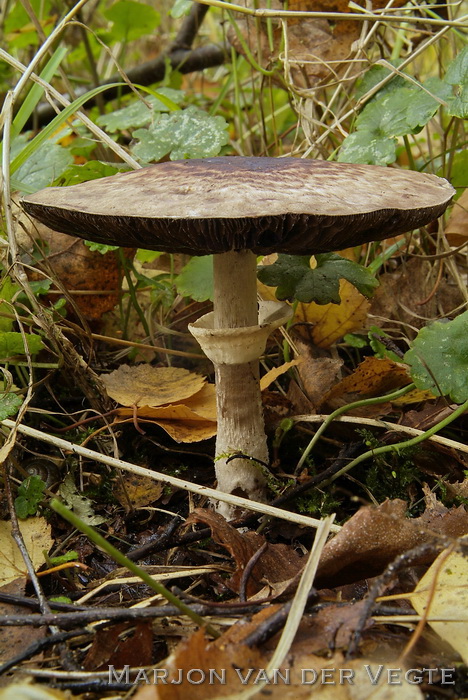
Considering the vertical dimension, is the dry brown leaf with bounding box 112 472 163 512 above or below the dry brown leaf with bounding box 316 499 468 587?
below

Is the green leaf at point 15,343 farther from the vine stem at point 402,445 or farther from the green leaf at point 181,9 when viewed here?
the green leaf at point 181,9

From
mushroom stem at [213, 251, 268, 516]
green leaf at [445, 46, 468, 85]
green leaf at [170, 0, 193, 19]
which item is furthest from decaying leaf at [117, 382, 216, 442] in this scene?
green leaf at [170, 0, 193, 19]

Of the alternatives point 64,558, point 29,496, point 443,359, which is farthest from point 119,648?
point 443,359

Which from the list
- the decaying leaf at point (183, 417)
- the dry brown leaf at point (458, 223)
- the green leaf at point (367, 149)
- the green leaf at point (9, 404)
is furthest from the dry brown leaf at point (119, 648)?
the dry brown leaf at point (458, 223)

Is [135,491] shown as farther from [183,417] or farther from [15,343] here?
[15,343]

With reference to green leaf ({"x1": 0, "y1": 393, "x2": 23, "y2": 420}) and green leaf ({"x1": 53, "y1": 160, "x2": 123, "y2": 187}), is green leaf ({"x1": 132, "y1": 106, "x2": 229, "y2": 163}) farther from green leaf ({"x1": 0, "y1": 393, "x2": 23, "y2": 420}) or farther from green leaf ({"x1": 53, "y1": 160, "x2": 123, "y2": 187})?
green leaf ({"x1": 0, "y1": 393, "x2": 23, "y2": 420})

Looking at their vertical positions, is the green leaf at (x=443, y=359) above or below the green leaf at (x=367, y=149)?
below
